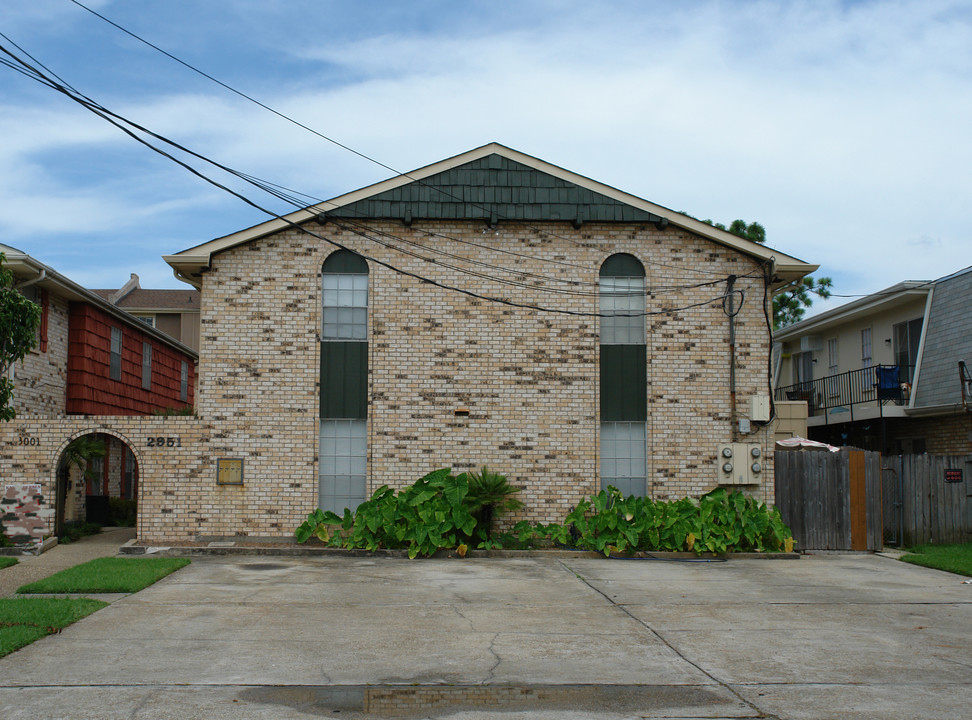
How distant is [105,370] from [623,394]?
12.6 m

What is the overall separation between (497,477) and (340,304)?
4407mm

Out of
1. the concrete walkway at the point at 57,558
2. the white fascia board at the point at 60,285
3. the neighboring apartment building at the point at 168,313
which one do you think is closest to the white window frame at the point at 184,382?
the white fascia board at the point at 60,285

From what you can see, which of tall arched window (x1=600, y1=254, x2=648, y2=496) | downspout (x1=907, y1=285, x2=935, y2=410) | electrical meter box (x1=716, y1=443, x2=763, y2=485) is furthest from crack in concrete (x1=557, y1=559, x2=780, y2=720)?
downspout (x1=907, y1=285, x2=935, y2=410)

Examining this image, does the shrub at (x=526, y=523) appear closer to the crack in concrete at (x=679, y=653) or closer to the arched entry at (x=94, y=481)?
the crack in concrete at (x=679, y=653)

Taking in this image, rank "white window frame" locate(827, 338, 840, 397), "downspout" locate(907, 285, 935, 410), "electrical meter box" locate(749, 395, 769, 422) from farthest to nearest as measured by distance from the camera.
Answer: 1. "white window frame" locate(827, 338, 840, 397)
2. "downspout" locate(907, 285, 935, 410)
3. "electrical meter box" locate(749, 395, 769, 422)

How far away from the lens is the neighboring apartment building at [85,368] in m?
17.4

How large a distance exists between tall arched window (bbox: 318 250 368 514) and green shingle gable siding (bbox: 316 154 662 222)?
7.61 ft

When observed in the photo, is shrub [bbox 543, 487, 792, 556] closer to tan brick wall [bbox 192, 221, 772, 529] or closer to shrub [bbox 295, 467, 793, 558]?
shrub [bbox 295, 467, 793, 558]

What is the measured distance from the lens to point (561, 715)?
6.27 meters

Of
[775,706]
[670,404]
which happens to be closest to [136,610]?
[775,706]

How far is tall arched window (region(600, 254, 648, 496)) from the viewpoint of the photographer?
55.3 ft

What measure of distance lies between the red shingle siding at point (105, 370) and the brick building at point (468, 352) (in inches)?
185

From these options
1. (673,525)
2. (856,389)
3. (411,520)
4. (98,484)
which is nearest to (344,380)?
(411,520)

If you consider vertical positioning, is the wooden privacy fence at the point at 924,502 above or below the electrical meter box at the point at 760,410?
below
